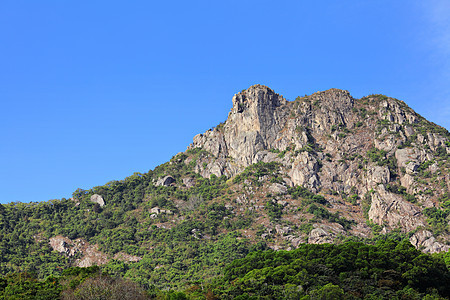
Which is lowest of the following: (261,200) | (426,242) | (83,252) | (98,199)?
(426,242)

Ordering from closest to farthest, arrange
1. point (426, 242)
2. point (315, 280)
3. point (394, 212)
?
1. point (315, 280)
2. point (426, 242)
3. point (394, 212)

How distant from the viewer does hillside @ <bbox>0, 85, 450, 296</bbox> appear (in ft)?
481

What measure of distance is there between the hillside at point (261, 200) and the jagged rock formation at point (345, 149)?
15.3 inches

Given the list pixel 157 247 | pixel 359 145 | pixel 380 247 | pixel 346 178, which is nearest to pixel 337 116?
pixel 359 145

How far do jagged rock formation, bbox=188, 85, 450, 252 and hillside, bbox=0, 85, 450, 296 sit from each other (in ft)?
1.27

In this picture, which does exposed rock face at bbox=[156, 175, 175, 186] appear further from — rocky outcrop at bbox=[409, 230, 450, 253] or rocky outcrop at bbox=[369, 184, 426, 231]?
rocky outcrop at bbox=[409, 230, 450, 253]

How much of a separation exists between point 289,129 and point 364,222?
1822 inches

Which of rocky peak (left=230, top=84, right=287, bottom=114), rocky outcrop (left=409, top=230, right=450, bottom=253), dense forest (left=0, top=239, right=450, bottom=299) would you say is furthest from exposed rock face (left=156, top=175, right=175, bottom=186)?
dense forest (left=0, top=239, right=450, bottom=299)

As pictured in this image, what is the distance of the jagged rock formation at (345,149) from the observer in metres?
155

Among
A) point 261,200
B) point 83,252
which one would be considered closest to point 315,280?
point 261,200

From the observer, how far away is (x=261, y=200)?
167875mm

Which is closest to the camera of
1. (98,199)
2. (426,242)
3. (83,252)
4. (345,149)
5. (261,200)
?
(426,242)

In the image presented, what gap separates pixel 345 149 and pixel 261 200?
110 ft

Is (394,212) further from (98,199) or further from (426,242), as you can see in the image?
(98,199)
